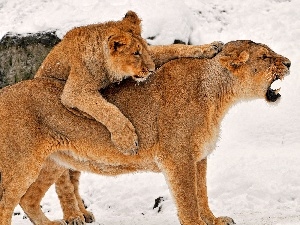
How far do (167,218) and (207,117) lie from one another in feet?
6.07

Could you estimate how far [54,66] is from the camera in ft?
22.5

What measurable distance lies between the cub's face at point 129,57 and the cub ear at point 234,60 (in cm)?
72

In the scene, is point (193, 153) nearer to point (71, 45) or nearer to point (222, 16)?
point (71, 45)

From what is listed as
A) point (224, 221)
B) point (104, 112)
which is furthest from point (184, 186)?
point (104, 112)

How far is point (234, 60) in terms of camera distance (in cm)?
647

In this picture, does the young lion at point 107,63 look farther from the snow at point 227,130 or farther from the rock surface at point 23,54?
the rock surface at point 23,54

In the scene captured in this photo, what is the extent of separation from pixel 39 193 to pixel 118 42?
2.03 metres

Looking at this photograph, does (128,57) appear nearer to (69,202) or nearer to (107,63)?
(107,63)

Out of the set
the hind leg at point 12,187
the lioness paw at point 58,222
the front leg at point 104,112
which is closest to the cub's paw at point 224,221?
the front leg at point 104,112

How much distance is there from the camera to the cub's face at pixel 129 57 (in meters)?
6.25

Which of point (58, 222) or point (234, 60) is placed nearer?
point (234, 60)

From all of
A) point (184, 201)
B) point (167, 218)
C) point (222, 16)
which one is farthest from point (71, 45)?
point (222, 16)

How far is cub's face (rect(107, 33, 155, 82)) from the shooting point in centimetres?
625

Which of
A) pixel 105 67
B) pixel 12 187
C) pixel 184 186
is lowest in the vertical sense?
pixel 12 187
